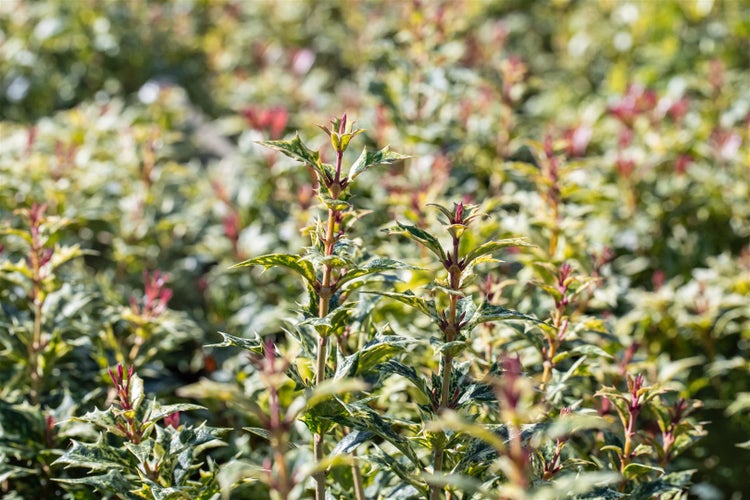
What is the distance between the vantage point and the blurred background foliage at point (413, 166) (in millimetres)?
2824

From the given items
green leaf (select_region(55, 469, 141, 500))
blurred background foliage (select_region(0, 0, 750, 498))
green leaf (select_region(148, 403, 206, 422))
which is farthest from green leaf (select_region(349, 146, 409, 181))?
green leaf (select_region(55, 469, 141, 500))

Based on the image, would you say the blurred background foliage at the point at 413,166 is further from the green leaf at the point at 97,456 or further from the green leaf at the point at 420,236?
the green leaf at the point at 97,456

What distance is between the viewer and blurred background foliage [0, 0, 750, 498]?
282cm

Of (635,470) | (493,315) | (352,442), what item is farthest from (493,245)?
(635,470)

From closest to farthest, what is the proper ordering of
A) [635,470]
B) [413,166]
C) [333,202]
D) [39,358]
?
[333,202]
[635,470]
[39,358]
[413,166]

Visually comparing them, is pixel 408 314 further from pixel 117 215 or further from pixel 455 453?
pixel 117 215

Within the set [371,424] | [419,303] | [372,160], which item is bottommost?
[371,424]

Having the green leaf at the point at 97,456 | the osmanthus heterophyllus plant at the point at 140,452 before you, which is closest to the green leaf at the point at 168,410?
the osmanthus heterophyllus plant at the point at 140,452

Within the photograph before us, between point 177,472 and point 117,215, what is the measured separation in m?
1.60

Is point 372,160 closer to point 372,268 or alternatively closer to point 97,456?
point 372,268

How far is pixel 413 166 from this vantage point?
11.1 feet

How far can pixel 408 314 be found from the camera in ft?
8.36

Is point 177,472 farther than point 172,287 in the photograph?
No

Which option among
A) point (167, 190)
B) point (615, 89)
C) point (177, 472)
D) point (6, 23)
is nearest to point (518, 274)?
point (177, 472)
